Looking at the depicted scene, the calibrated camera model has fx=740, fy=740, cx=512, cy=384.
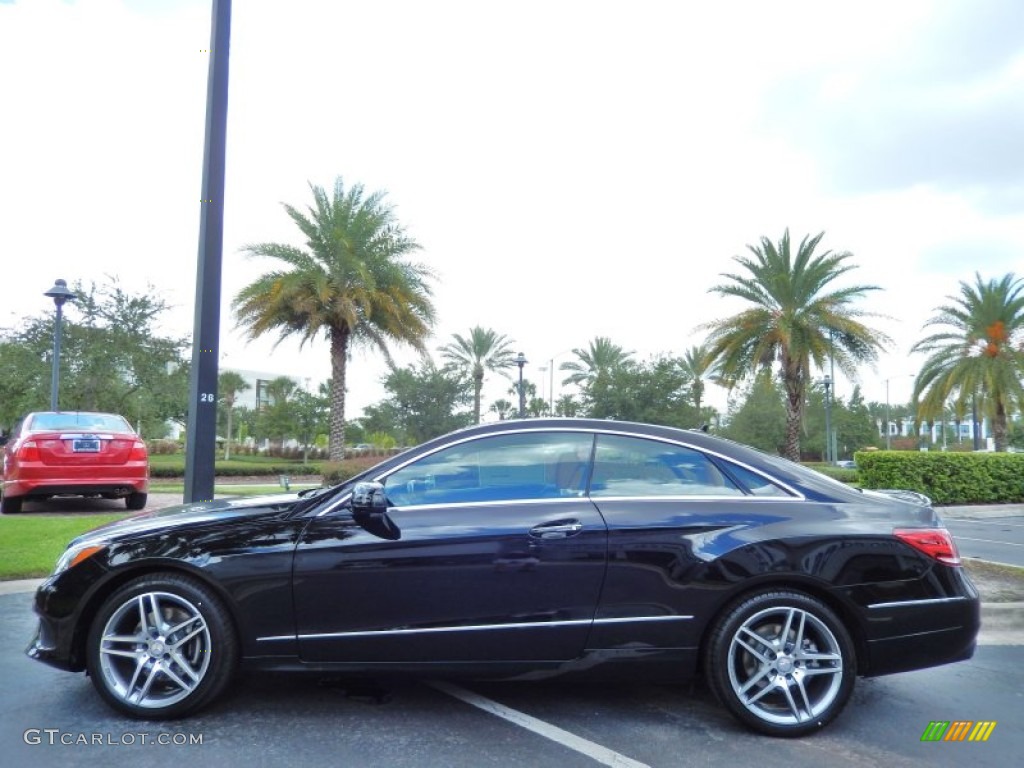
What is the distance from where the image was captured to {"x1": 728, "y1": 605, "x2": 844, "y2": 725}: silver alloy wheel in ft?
11.4

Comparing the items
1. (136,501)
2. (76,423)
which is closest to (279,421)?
(136,501)

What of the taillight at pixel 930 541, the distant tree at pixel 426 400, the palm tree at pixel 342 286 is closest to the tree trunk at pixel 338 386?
the palm tree at pixel 342 286

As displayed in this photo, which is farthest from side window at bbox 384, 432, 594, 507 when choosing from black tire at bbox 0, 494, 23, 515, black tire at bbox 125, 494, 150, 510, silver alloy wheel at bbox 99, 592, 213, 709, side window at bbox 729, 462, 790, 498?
black tire at bbox 0, 494, 23, 515

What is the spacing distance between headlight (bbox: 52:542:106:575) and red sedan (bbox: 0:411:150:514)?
22.7ft

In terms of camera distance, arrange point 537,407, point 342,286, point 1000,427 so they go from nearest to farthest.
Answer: point 342,286
point 1000,427
point 537,407

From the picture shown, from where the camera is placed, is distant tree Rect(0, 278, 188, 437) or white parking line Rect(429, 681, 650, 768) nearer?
white parking line Rect(429, 681, 650, 768)

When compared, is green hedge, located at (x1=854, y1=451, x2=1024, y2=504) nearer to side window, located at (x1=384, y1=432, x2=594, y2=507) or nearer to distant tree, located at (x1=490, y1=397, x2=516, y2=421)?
side window, located at (x1=384, y1=432, x2=594, y2=507)

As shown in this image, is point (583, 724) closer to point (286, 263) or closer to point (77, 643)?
point (77, 643)

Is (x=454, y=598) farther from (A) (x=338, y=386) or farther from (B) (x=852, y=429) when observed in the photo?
(B) (x=852, y=429)

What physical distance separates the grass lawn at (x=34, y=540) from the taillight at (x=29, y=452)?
743 millimetres

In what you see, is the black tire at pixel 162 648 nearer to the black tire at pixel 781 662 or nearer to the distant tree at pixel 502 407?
the black tire at pixel 781 662

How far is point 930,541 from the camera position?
3.59 m

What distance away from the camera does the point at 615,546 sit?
3.50 m

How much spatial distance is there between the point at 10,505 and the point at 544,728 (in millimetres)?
9543
